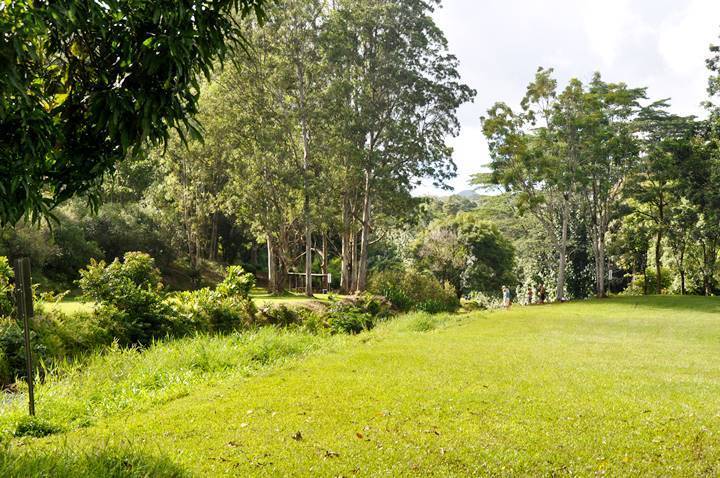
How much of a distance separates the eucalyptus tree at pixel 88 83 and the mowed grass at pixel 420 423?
96.5 inches

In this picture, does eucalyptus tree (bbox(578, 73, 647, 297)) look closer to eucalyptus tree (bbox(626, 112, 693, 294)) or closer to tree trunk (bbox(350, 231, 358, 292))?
eucalyptus tree (bbox(626, 112, 693, 294))

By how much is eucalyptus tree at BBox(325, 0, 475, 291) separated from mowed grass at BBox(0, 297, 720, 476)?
1738 cm

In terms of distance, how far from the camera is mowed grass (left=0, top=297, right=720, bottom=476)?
5.07 m

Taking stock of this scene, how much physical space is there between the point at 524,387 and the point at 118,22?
740 cm

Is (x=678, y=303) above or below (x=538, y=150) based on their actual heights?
below

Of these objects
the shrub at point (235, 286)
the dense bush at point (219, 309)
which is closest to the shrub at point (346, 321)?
the dense bush at point (219, 309)

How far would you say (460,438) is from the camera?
5859 mm

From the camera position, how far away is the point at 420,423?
251 inches

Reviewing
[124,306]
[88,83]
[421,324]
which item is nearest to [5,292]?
[124,306]

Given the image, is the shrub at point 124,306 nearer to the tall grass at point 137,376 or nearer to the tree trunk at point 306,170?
the tall grass at point 137,376

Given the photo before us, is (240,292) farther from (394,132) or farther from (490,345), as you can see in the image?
(394,132)

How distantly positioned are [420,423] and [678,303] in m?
27.5

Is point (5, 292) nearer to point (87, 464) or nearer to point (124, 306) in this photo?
point (124, 306)

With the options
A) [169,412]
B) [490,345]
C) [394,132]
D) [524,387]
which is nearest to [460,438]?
[524,387]
